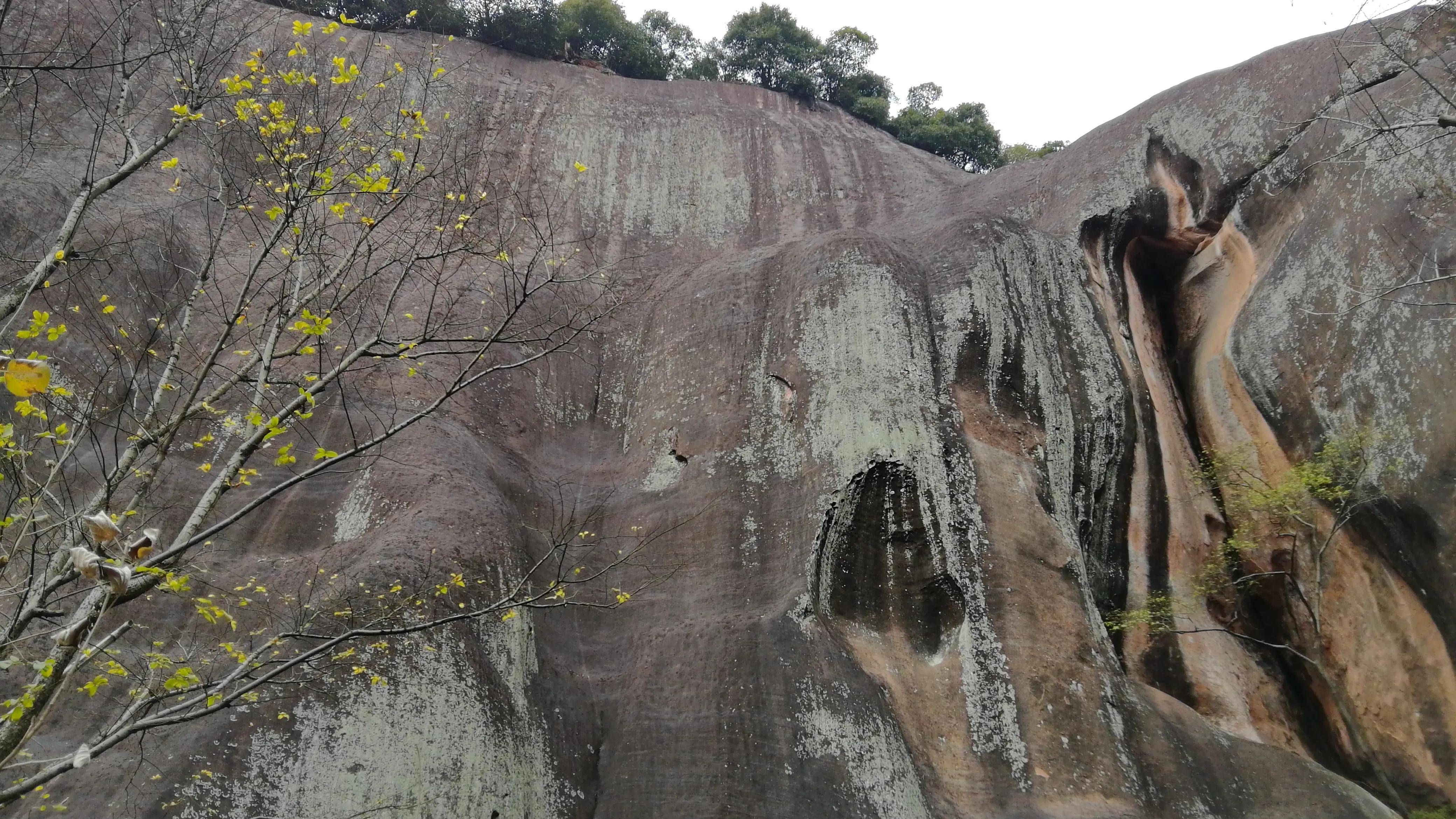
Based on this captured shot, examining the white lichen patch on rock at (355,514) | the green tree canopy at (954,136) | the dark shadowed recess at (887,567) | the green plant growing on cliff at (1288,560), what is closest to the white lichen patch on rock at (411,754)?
the white lichen patch on rock at (355,514)

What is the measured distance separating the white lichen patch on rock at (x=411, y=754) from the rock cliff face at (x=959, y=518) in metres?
0.04

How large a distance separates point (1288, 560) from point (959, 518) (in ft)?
18.5

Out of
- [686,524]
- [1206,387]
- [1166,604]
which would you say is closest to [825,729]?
[686,524]

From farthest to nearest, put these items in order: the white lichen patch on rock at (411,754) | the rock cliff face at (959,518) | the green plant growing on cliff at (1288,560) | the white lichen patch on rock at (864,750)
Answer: the green plant growing on cliff at (1288,560) → the rock cliff face at (959,518) → the white lichen patch on rock at (864,750) → the white lichen patch on rock at (411,754)

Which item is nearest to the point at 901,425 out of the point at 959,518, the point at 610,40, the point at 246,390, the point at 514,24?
the point at 959,518

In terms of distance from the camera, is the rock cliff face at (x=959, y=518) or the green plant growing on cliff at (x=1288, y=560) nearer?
the rock cliff face at (x=959, y=518)

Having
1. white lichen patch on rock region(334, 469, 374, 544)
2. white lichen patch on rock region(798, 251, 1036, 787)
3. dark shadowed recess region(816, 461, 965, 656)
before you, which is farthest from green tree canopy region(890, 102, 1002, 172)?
white lichen patch on rock region(334, 469, 374, 544)

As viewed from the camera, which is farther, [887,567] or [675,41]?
[675,41]

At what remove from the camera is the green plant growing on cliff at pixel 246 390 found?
6.18 meters

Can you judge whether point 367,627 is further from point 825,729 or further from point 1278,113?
point 1278,113

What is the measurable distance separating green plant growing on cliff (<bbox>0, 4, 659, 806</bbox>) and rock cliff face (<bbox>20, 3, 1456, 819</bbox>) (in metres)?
0.71

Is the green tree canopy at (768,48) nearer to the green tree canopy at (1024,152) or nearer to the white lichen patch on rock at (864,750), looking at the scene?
the green tree canopy at (1024,152)

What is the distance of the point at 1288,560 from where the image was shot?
14117 mm

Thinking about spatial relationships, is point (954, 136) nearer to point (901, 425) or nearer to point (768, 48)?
point (768, 48)
